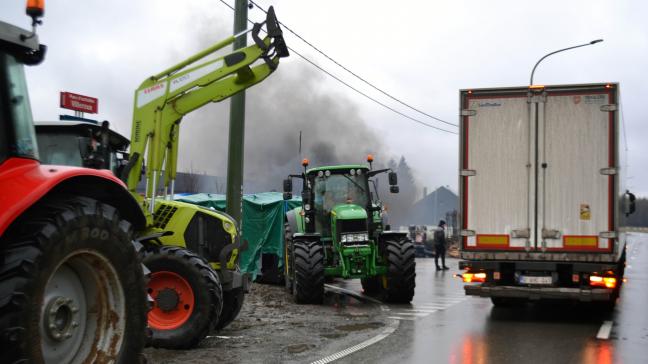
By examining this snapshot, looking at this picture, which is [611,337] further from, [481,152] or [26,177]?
[26,177]

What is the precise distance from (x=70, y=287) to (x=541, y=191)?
24.9ft

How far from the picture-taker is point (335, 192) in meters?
13.4

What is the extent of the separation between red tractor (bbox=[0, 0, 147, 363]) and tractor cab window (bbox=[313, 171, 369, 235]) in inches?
364

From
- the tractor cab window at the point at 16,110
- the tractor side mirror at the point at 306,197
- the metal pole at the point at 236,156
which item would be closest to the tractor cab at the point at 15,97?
the tractor cab window at the point at 16,110

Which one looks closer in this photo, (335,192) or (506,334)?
(506,334)

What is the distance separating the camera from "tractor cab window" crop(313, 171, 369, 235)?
43.8 feet

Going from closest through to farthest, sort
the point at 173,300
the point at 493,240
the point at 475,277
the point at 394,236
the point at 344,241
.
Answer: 1. the point at 173,300
2. the point at 493,240
3. the point at 475,277
4. the point at 344,241
5. the point at 394,236

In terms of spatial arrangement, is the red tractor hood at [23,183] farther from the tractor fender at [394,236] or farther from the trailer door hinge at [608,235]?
the tractor fender at [394,236]

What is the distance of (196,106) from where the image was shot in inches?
323

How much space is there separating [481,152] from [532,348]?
10.6ft

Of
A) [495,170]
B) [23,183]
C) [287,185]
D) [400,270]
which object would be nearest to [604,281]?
[495,170]

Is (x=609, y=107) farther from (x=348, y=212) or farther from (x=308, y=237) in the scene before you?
(x=308, y=237)

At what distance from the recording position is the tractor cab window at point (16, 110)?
11.4 feet

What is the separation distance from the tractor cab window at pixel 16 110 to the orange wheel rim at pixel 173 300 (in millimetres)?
3861
